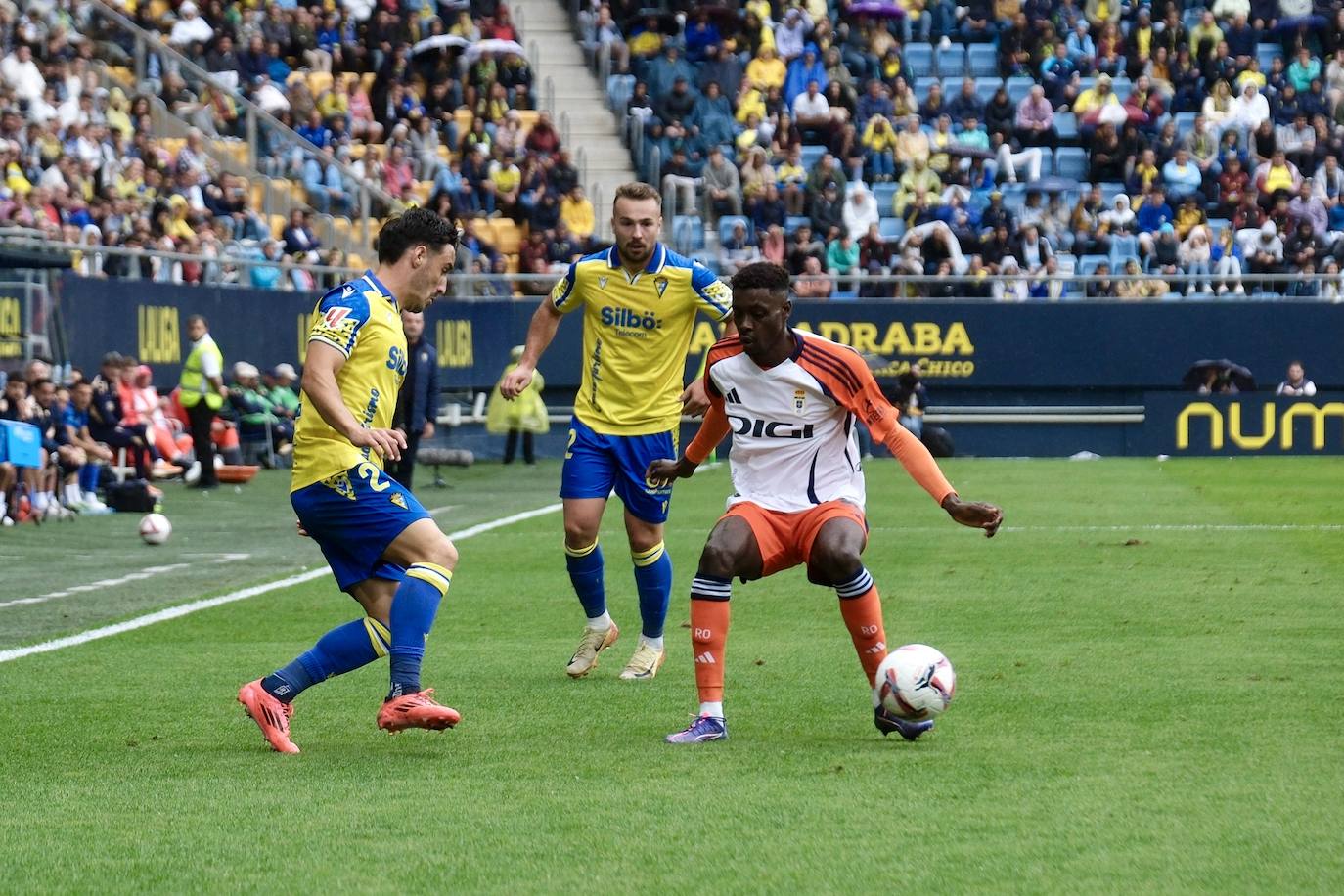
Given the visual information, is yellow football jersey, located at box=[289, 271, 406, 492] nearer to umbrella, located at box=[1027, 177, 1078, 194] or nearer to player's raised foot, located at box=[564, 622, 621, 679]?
player's raised foot, located at box=[564, 622, 621, 679]

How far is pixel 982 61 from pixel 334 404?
30432mm

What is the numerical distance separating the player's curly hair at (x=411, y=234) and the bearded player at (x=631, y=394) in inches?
77.7

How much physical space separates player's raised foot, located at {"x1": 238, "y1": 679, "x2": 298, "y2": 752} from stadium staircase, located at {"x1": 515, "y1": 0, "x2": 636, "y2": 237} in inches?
1061

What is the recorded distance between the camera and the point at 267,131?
93.2 ft

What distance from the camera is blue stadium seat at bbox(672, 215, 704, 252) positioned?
30.9 metres

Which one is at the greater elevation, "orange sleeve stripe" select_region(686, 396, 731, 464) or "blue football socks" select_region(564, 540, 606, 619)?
"orange sleeve stripe" select_region(686, 396, 731, 464)

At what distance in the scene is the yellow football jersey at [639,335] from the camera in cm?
927

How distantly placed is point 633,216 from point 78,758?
354cm

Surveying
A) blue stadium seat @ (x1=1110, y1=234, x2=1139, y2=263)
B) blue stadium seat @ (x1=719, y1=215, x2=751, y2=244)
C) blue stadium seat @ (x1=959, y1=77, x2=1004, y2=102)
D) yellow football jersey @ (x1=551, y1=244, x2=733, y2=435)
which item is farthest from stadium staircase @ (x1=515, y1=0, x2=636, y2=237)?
yellow football jersey @ (x1=551, y1=244, x2=733, y2=435)

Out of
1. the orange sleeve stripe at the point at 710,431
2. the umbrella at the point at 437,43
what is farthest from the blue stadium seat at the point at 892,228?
the orange sleeve stripe at the point at 710,431

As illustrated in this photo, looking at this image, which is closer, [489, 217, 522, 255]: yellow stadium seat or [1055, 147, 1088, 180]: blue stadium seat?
[489, 217, 522, 255]: yellow stadium seat

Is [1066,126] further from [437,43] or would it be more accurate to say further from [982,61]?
[437,43]

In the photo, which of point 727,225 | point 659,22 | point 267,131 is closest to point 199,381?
point 267,131

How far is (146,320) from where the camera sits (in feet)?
78.6
